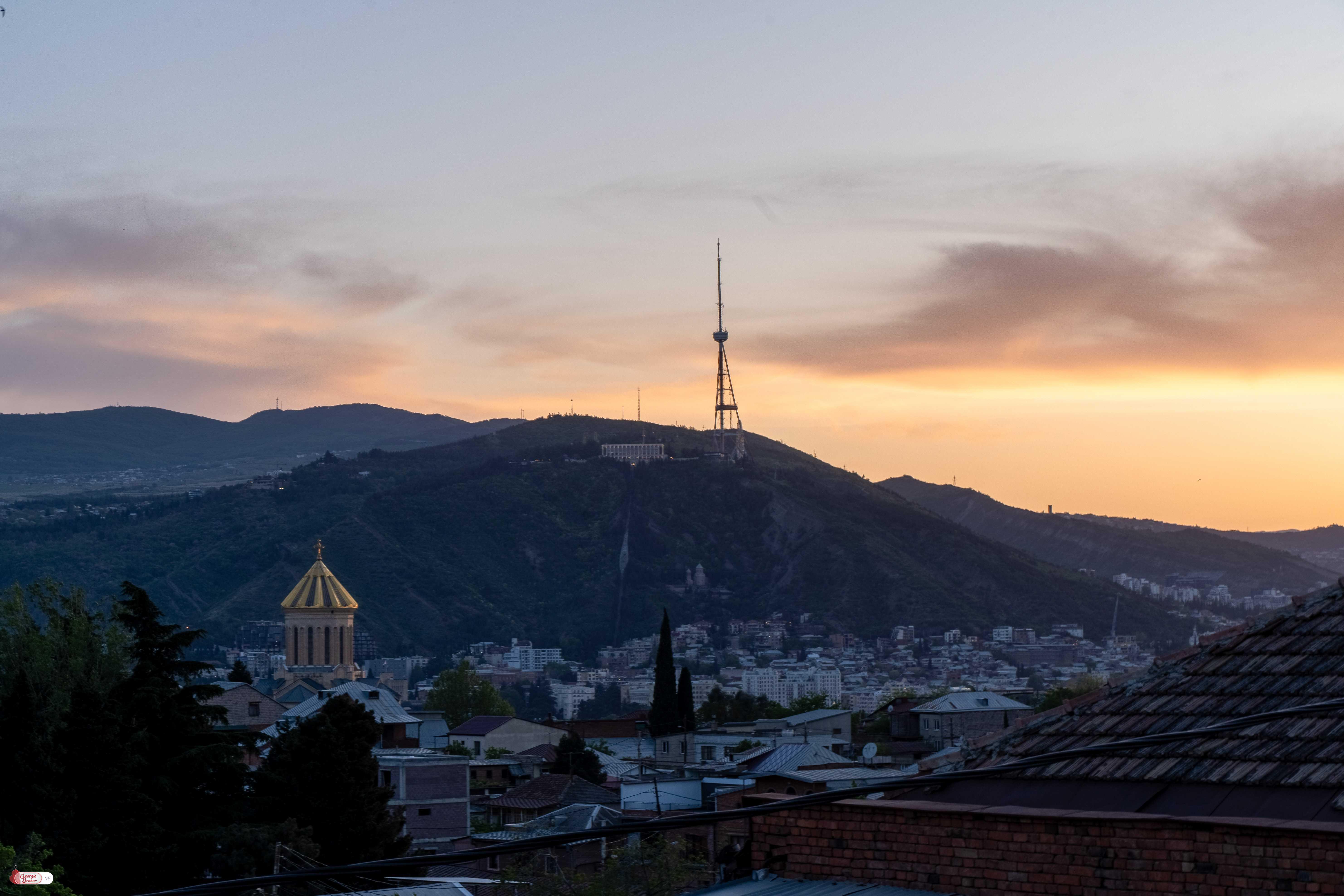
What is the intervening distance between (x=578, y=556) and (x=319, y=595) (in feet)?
233

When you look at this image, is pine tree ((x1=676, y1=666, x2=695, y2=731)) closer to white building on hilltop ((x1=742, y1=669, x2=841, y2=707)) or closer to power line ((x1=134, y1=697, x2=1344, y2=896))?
power line ((x1=134, y1=697, x2=1344, y2=896))

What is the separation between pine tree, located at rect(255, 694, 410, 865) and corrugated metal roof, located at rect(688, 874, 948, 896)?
1973 cm

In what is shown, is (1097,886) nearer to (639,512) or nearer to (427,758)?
(427,758)

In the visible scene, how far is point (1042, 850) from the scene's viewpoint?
8.31 meters

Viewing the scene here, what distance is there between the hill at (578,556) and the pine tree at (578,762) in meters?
112

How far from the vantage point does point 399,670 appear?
15412 cm

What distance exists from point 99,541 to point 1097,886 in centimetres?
18618

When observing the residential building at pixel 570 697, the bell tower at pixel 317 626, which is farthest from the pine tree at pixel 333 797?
the residential building at pixel 570 697

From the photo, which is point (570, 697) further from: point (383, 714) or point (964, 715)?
point (964, 715)

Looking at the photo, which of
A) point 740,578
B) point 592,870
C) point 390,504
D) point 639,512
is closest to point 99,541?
point 390,504

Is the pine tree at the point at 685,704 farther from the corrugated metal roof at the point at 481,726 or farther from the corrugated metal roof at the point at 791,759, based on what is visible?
the corrugated metal roof at the point at 791,759

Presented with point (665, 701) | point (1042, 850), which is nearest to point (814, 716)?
point (665, 701)

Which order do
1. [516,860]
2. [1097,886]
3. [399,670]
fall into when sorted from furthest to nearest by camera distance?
1. [399,670]
2. [516,860]
3. [1097,886]

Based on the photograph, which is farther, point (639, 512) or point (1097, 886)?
point (639, 512)
